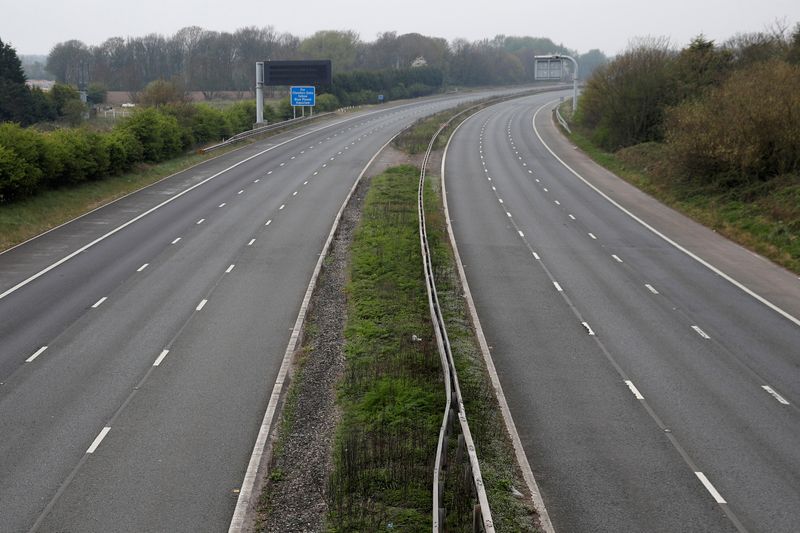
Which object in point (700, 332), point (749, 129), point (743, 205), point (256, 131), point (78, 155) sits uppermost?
point (749, 129)

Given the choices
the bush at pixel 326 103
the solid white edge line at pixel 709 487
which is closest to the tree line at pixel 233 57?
the bush at pixel 326 103

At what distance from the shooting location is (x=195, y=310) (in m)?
23.4

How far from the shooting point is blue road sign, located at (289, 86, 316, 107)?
85.8 meters

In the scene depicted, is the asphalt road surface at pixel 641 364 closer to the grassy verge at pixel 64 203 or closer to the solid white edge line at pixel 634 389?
the solid white edge line at pixel 634 389

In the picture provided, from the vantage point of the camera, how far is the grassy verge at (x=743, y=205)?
31484mm

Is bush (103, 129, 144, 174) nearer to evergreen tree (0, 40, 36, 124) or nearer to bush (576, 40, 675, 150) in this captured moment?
bush (576, 40, 675, 150)

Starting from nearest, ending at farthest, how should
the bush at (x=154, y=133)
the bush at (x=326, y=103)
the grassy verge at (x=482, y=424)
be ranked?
the grassy verge at (x=482, y=424) < the bush at (x=154, y=133) < the bush at (x=326, y=103)

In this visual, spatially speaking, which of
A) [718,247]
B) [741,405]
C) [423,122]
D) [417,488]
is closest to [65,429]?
Answer: [417,488]

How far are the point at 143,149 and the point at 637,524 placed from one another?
45.6 m

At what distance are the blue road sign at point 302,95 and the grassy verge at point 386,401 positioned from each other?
59.2m

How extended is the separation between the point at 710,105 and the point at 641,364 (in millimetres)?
26643

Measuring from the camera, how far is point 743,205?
36.9 meters

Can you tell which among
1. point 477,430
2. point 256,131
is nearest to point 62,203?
point 477,430

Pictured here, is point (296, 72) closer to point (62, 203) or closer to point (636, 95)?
point (636, 95)
